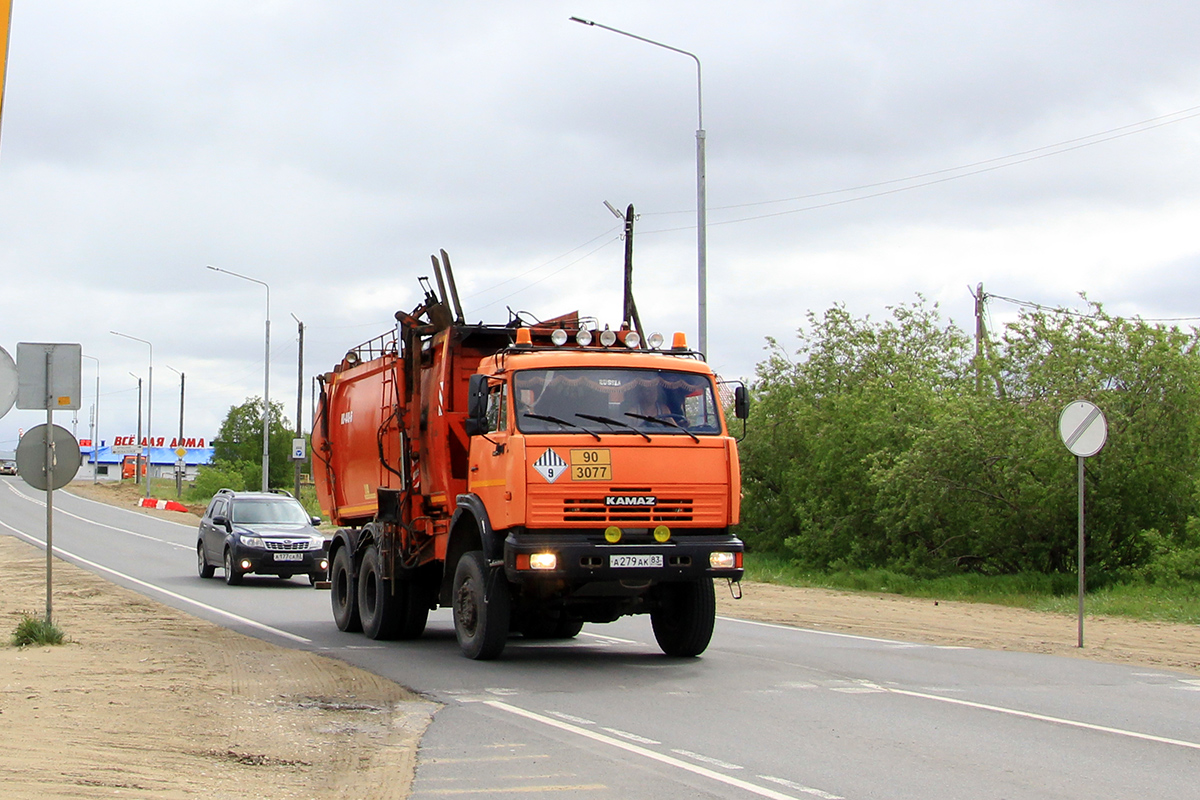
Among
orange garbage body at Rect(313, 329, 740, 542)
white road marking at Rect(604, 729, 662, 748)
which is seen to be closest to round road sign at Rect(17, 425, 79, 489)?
orange garbage body at Rect(313, 329, 740, 542)

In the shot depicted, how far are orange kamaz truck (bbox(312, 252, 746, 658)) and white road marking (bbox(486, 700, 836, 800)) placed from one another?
2.09m

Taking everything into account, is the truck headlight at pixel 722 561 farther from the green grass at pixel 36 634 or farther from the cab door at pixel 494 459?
the green grass at pixel 36 634

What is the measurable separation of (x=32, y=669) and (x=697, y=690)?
6.32 meters

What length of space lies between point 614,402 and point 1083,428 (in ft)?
22.3

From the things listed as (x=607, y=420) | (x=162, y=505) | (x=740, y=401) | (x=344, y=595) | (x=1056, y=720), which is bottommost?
(x=162, y=505)

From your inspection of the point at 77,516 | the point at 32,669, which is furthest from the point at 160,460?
the point at 32,669

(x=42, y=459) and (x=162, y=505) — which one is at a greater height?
(x=42, y=459)

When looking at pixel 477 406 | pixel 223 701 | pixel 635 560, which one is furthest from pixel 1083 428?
pixel 223 701

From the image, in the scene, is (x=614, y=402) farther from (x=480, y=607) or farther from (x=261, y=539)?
(x=261, y=539)

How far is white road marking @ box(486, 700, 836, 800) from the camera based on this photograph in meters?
7.22

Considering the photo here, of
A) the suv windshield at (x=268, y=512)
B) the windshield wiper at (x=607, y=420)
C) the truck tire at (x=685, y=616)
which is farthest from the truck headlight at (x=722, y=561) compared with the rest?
the suv windshield at (x=268, y=512)

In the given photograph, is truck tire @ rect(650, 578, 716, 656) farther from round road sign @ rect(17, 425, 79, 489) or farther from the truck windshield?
round road sign @ rect(17, 425, 79, 489)

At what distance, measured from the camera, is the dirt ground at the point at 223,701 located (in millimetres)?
7555

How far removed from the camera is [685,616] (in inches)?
536
